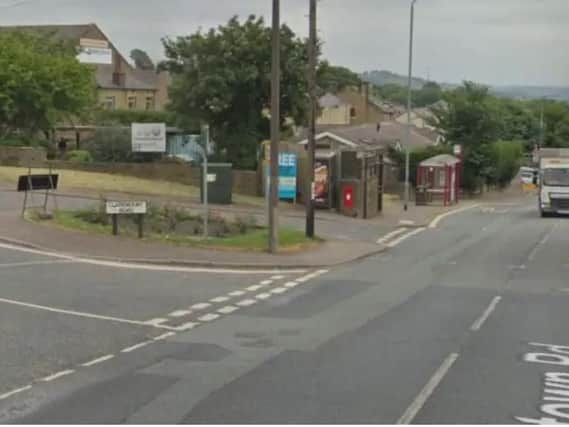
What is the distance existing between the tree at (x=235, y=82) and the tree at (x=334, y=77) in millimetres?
2520

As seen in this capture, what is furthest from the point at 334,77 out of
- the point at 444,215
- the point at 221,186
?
the point at 221,186

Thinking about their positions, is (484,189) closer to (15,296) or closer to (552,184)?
(552,184)

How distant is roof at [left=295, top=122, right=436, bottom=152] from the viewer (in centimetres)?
7319

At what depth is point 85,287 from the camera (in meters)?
18.2

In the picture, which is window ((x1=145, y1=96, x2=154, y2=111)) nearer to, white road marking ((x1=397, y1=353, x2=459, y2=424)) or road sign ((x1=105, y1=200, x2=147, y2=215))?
road sign ((x1=105, y1=200, x2=147, y2=215))

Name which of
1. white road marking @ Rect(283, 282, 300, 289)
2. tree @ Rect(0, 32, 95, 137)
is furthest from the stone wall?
white road marking @ Rect(283, 282, 300, 289)

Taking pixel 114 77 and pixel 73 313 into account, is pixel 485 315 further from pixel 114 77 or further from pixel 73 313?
pixel 114 77

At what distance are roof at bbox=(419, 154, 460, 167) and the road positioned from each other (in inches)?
1444

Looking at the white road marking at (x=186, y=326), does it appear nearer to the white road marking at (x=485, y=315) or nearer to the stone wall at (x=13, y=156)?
the white road marking at (x=485, y=315)

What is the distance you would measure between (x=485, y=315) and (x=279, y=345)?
487 centimetres

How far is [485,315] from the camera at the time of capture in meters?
16.5

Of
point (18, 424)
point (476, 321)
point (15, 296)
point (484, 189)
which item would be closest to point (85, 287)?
point (15, 296)

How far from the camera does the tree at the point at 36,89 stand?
51094 mm

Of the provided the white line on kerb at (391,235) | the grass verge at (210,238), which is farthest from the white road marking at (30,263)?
the white line on kerb at (391,235)
